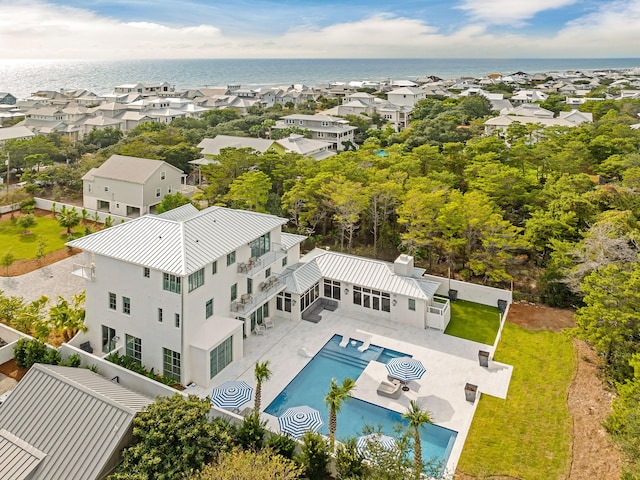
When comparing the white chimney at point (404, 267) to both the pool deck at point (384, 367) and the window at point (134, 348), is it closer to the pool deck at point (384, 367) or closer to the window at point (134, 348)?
the pool deck at point (384, 367)

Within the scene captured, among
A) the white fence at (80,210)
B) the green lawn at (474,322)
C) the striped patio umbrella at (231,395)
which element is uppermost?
the white fence at (80,210)

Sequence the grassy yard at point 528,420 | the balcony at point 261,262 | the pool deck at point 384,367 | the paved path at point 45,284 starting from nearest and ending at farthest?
the grassy yard at point 528,420, the pool deck at point 384,367, the balcony at point 261,262, the paved path at point 45,284

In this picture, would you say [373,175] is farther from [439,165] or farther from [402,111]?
[402,111]

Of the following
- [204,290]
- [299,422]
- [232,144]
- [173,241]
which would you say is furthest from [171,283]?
[232,144]

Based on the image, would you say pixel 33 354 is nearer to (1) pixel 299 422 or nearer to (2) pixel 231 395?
(2) pixel 231 395

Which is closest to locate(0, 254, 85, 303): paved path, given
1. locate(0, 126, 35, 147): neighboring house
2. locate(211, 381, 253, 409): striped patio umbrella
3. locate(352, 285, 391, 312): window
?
locate(211, 381, 253, 409): striped patio umbrella

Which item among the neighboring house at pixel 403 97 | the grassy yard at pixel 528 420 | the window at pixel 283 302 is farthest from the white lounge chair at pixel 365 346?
the neighboring house at pixel 403 97
